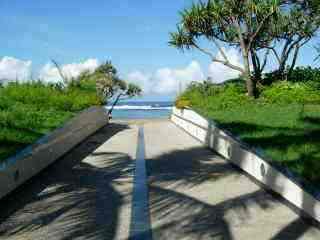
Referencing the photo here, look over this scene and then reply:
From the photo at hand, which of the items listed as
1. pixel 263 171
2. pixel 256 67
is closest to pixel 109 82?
pixel 256 67

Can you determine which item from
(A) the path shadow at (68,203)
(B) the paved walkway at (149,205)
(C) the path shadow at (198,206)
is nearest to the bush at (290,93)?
(B) the paved walkway at (149,205)

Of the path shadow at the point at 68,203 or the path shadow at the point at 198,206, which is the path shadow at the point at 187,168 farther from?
the path shadow at the point at 68,203

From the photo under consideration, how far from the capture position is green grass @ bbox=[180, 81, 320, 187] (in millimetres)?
10297

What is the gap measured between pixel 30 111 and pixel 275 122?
8441mm

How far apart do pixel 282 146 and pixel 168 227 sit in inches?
224

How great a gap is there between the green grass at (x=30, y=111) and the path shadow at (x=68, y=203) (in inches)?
50.1

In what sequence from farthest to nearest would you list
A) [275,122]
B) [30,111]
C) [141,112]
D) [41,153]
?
[141,112]
[30,111]
[275,122]
[41,153]

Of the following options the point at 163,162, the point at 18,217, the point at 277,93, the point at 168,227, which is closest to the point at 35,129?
the point at 163,162

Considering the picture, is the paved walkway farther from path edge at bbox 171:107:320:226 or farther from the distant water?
the distant water

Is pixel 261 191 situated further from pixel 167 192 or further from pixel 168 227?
pixel 168 227

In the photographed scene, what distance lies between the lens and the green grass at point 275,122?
10.3 meters

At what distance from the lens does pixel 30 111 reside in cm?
1909

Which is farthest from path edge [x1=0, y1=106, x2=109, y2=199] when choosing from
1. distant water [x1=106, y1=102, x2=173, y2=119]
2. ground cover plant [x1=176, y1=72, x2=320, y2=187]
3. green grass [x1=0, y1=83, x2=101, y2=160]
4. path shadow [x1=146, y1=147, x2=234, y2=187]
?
distant water [x1=106, y1=102, x2=173, y2=119]

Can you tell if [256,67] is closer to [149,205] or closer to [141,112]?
[149,205]
